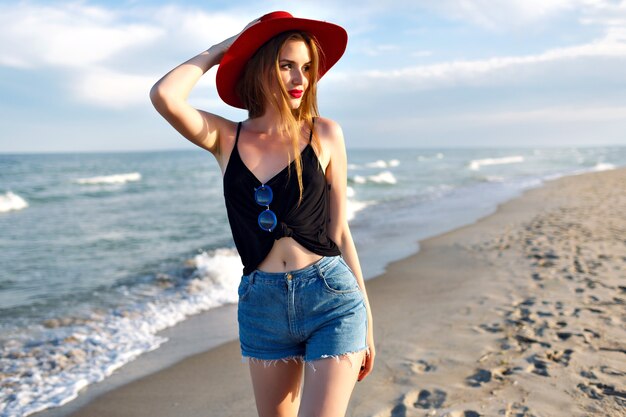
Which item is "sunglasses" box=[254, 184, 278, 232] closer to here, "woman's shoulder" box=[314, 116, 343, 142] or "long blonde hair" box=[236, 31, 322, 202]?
"long blonde hair" box=[236, 31, 322, 202]

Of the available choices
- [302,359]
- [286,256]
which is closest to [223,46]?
[286,256]

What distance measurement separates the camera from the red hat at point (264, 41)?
92.9 inches

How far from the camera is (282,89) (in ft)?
8.00

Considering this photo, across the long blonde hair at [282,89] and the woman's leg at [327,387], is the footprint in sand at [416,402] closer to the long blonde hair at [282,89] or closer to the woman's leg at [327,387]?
the woman's leg at [327,387]

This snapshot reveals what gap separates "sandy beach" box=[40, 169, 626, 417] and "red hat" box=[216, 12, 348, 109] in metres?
2.42

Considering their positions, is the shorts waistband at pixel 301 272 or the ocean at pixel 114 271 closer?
the shorts waistband at pixel 301 272

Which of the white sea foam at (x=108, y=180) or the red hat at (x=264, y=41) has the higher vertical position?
the red hat at (x=264, y=41)

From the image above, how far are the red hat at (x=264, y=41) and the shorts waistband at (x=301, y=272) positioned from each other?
858mm

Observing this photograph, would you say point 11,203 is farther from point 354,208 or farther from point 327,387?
point 327,387

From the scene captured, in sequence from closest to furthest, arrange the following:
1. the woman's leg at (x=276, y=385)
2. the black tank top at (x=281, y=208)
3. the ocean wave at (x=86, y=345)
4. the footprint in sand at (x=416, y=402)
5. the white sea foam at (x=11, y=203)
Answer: the black tank top at (x=281, y=208) → the woman's leg at (x=276, y=385) → the footprint in sand at (x=416, y=402) → the ocean wave at (x=86, y=345) → the white sea foam at (x=11, y=203)

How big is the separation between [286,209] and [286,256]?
194 millimetres

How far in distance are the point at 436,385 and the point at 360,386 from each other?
571 mm

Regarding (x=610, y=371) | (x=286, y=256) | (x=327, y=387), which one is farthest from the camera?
(x=610, y=371)

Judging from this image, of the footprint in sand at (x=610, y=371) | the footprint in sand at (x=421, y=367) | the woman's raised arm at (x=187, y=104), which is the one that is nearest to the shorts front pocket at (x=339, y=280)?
the woman's raised arm at (x=187, y=104)
